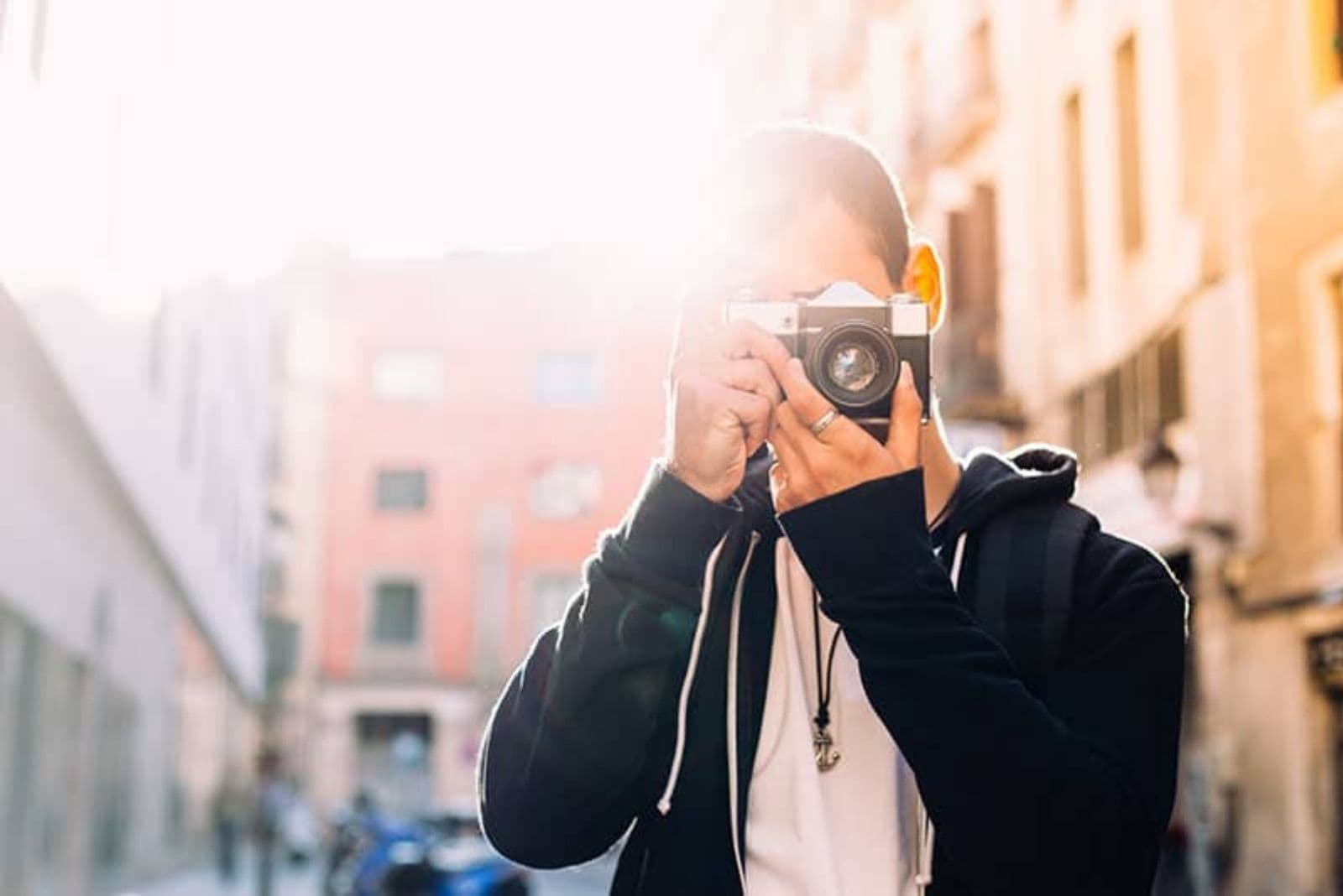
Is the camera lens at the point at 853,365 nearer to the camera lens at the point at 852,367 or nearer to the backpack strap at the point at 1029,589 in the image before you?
the camera lens at the point at 852,367

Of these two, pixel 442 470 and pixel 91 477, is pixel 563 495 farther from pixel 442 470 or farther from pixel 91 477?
pixel 91 477

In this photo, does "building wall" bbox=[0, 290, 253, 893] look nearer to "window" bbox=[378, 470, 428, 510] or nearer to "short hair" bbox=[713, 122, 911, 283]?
"short hair" bbox=[713, 122, 911, 283]

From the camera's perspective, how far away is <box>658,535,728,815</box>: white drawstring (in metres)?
1.81

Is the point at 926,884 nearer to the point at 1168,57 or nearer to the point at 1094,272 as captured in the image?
the point at 1168,57

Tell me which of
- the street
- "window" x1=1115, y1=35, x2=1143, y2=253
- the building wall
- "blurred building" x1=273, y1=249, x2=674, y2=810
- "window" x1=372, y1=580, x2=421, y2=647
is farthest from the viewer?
"window" x1=372, y1=580, x2=421, y2=647

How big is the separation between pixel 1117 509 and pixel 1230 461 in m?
2.67

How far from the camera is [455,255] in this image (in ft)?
144

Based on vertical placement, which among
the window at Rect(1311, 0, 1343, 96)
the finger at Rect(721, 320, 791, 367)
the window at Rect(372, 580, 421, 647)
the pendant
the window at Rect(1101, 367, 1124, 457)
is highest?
the window at Rect(1311, 0, 1343, 96)

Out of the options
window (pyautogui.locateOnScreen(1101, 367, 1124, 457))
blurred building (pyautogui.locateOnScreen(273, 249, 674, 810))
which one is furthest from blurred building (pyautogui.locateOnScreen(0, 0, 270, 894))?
blurred building (pyautogui.locateOnScreen(273, 249, 674, 810))

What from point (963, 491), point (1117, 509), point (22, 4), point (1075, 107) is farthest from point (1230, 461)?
point (963, 491)

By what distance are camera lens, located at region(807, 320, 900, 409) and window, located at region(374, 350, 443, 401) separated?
4245 cm

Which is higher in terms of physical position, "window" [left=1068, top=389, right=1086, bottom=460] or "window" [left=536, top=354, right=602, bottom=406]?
"window" [left=536, top=354, right=602, bottom=406]

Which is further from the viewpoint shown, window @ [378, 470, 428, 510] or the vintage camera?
Answer: window @ [378, 470, 428, 510]

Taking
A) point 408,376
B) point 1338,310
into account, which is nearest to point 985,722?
point 1338,310
